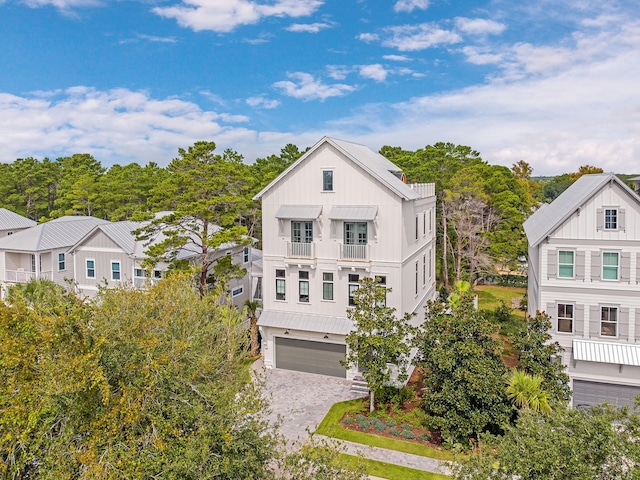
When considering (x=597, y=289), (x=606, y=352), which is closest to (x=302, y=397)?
(x=606, y=352)

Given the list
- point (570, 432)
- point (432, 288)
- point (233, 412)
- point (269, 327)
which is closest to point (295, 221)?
point (269, 327)

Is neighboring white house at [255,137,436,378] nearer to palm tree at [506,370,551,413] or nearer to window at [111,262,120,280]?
palm tree at [506,370,551,413]

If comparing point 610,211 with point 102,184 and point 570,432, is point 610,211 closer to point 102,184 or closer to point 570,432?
point 570,432

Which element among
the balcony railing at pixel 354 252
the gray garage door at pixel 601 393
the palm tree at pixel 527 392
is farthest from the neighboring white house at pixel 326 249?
the gray garage door at pixel 601 393

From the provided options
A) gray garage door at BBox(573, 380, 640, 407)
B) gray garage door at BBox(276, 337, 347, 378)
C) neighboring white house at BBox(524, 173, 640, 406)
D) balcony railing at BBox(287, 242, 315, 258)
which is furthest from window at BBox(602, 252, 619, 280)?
balcony railing at BBox(287, 242, 315, 258)

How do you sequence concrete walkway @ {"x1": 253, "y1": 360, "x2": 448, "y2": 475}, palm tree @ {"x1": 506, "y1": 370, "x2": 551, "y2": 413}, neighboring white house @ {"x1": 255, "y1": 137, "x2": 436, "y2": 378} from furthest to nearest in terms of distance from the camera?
neighboring white house @ {"x1": 255, "y1": 137, "x2": 436, "y2": 378}, palm tree @ {"x1": 506, "y1": 370, "x2": 551, "y2": 413}, concrete walkway @ {"x1": 253, "y1": 360, "x2": 448, "y2": 475}

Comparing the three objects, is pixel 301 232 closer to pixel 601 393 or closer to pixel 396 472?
pixel 396 472
